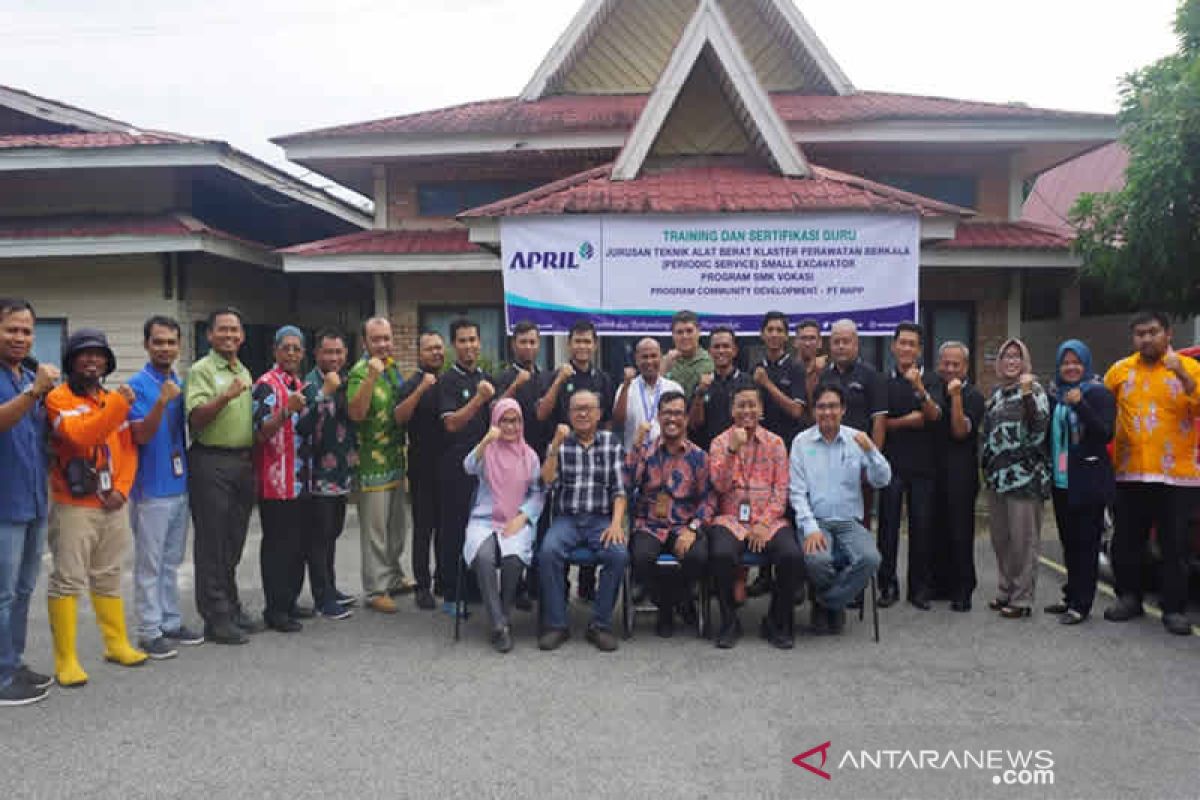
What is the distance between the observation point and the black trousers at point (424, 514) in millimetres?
5988

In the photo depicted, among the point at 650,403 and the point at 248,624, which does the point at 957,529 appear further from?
the point at 248,624

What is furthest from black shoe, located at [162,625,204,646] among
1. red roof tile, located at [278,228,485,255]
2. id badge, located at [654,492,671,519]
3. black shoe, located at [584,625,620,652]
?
red roof tile, located at [278,228,485,255]

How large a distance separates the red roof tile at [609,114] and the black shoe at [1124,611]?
25.7 feet

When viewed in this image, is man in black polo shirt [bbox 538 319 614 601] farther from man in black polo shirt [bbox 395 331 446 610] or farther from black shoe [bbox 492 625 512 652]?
black shoe [bbox 492 625 512 652]

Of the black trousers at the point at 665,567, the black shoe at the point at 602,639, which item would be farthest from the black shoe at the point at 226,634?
the black trousers at the point at 665,567

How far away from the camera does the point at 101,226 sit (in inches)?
458

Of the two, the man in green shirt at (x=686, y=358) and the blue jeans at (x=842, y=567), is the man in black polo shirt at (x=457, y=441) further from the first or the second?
the blue jeans at (x=842, y=567)

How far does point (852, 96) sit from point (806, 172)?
469cm

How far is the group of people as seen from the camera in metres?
4.92

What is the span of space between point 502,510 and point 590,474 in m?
0.59

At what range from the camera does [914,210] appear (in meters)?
7.77

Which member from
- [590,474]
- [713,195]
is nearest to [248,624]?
[590,474]

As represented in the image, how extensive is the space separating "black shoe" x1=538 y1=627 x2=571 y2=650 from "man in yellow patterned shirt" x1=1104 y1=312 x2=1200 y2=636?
135 inches

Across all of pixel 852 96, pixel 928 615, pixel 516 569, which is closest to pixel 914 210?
pixel 928 615
